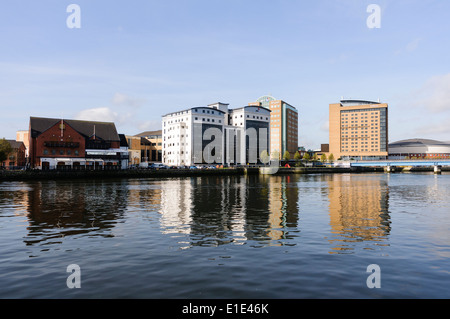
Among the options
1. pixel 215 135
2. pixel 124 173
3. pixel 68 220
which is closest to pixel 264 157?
pixel 215 135

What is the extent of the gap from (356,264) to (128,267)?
9711 millimetres

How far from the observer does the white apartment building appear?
168500 mm

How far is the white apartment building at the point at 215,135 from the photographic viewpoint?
6634 inches

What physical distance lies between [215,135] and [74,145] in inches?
2948

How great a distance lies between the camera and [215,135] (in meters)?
174

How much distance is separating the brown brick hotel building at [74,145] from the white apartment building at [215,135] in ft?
142

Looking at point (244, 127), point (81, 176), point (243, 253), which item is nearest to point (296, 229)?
point (243, 253)

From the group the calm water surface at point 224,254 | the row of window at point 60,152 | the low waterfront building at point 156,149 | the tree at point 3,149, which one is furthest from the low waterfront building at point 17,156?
→ the calm water surface at point 224,254

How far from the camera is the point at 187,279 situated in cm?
1245

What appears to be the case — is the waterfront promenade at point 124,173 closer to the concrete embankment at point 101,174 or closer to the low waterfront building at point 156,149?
the concrete embankment at point 101,174

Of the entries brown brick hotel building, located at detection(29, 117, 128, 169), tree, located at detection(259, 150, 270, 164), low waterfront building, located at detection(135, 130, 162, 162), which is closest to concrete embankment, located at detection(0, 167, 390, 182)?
brown brick hotel building, located at detection(29, 117, 128, 169)

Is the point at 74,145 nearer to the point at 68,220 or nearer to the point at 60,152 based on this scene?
the point at 60,152

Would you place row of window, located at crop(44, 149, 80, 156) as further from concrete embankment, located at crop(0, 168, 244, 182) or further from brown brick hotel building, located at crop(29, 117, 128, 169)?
concrete embankment, located at crop(0, 168, 244, 182)
